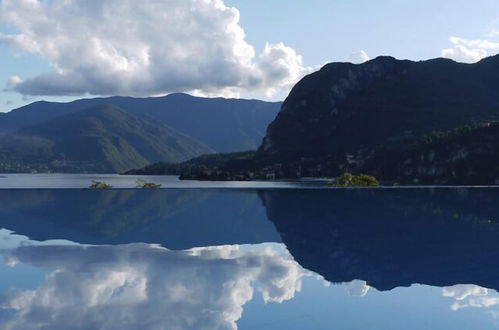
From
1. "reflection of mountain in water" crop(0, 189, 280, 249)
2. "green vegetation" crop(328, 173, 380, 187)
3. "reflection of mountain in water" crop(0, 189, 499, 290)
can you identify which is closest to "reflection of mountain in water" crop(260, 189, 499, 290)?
"reflection of mountain in water" crop(0, 189, 499, 290)

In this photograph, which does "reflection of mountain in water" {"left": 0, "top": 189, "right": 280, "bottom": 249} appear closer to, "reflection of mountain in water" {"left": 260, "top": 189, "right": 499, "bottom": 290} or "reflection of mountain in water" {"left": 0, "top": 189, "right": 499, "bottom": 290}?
"reflection of mountain in water" {"left": 0, "top": 189, "right": 499, "bottom": 290}

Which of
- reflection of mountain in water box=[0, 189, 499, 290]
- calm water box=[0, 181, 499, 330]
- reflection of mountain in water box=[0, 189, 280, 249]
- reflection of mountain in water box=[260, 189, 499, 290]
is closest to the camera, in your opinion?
calm water box=[0, 181, 499, 330]

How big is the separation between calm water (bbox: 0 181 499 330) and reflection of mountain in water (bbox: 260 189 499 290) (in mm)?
112

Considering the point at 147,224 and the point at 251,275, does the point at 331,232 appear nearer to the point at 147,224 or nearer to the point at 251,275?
the point at 147,224

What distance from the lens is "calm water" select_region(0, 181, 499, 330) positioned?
22.4 m

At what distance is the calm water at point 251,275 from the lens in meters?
22.4

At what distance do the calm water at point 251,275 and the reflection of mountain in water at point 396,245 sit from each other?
0.37ft

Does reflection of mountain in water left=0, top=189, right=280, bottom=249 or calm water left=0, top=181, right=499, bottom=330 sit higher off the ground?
calm water left=0, top=181, right=499, bottom=330

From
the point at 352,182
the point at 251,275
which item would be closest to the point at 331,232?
the point at 251,275

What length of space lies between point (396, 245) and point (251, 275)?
17506 mm

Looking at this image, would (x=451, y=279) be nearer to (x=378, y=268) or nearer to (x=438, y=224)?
(x=378, y=268)

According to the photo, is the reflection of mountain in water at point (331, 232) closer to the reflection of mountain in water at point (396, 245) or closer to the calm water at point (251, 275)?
the reflection of mountain in water at point (396, 245)

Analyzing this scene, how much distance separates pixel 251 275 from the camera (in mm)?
30922

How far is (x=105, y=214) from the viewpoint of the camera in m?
73.0
